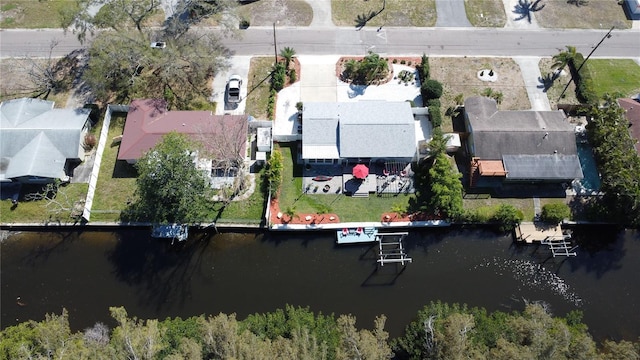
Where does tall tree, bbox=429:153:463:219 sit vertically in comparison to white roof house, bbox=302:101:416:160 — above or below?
below

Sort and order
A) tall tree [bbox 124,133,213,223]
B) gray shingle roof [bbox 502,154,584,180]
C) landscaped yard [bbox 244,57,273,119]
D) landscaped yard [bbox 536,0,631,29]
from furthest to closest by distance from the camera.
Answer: landscaped yard [bbox 536,0,631,29] < landscaped yard [bbox 244,57,273,119] < gray shingle roof [bbox 502,154,584,180] < tall tree [bbox 124,133,213,223]

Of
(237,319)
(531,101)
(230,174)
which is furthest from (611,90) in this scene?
(237,319)

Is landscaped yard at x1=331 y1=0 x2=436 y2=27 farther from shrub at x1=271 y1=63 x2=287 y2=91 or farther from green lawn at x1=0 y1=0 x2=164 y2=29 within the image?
green lawn at x1=0 y1=0 x2=164 y2=29

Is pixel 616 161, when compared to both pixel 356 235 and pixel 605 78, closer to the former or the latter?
pixel 605 78

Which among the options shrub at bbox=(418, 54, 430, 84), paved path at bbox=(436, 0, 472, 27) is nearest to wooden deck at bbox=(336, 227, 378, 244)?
shrub at bbox=(418, 54, 430, 84)

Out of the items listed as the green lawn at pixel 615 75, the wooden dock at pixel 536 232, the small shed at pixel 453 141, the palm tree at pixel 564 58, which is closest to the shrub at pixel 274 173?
the small shed at pixel 453 141

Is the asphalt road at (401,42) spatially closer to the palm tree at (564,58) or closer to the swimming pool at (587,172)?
the palm tree at (564,58)
